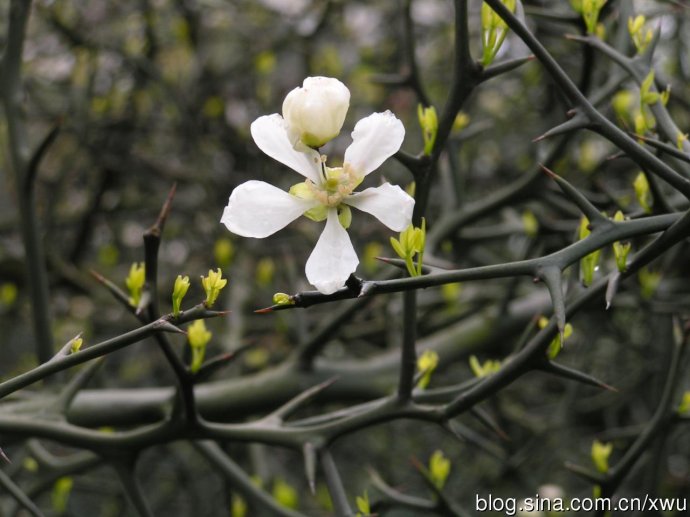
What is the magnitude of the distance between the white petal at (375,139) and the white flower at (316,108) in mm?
45

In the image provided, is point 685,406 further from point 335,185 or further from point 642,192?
point 335,185

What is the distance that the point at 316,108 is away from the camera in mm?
1047

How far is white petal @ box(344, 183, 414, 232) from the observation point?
1054 mm

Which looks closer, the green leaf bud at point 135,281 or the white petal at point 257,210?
the white petal at point 257,210

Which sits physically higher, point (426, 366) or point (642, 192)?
point (642, 192)

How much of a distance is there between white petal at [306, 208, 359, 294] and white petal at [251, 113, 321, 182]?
0.38ft

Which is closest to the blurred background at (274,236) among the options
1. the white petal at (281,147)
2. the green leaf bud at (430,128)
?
the green leaf bud at (430,128)

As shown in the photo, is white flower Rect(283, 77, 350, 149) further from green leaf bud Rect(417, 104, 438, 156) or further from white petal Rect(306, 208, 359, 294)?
green leaf bud Rect(417, 104, 438, 156)

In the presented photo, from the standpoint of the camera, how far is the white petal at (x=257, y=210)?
3.49 ft

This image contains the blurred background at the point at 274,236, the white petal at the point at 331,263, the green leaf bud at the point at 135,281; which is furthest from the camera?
the blurred background at the point at 274,236

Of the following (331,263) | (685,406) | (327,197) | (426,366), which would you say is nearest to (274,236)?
(426,366)

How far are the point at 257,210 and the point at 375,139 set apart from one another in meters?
0.19

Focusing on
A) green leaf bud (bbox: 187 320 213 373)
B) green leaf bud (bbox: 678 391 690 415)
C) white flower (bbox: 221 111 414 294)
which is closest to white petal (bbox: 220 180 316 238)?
white flower (bbox: 221 111 414 294)

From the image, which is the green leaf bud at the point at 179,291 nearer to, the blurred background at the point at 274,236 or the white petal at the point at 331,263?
the white petal at the point at 331,263
